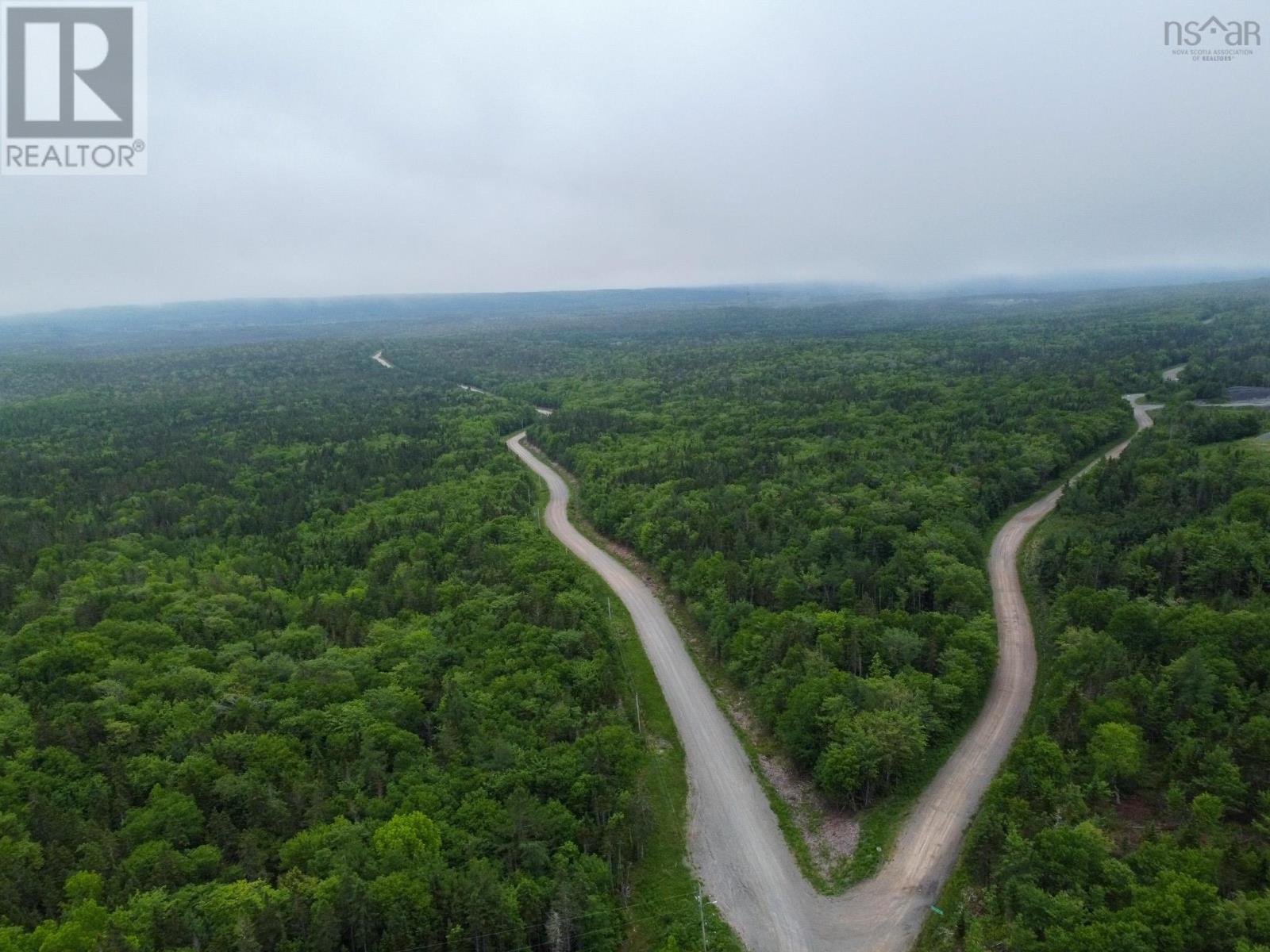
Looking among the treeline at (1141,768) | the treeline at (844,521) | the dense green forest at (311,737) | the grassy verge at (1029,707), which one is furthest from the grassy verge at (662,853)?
the treeline at (1141,768)

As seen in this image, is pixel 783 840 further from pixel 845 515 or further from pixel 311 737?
pixel 845 515

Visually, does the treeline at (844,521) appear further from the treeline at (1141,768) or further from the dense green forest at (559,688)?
the treeline at (1141,768)

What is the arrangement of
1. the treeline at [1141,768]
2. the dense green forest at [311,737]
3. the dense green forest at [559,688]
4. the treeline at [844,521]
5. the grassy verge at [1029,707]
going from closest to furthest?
the treeline at [1141,768] → the dense green forest at [311,737] → the dense green forest at [559,688] → the grassy verge at [1029,707] → the treeline at [844,521]

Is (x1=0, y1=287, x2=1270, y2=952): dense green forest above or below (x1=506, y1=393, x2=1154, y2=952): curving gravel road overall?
above

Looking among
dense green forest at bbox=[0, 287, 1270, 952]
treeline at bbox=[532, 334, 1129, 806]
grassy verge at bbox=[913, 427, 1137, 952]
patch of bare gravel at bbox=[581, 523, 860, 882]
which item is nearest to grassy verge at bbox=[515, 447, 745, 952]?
dense green forest at bbox=[0, 287, 1270, 952]

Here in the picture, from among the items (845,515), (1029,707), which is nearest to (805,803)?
(1029,707)

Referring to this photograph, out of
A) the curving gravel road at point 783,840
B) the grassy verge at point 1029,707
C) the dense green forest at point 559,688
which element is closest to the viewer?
the dense green forest at point 559,688

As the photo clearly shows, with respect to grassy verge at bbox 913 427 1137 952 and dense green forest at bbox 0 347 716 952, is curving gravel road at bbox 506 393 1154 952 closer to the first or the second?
grassy verge at bbox 913 427 1137 952
